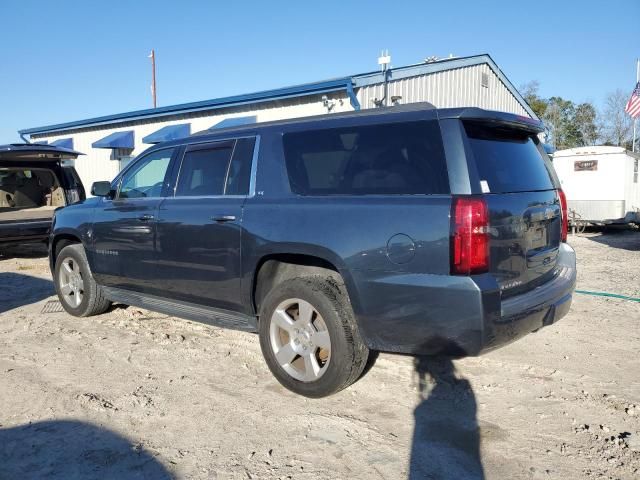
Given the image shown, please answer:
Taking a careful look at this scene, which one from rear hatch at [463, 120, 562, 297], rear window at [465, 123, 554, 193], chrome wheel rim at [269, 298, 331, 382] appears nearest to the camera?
rear hatch at [463, 120, 562, 297]

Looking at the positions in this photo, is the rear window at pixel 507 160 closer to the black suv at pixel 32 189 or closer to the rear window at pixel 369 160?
the rear window at pixel 369 160

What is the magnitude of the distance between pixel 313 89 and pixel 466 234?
10105 mm

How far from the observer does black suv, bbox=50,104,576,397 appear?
3.13m

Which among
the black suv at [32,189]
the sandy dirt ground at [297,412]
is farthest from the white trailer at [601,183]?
the black suv at [32,189]

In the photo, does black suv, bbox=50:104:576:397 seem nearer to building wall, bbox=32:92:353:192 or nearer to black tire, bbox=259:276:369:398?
black tire, bbox=259:276:369:398

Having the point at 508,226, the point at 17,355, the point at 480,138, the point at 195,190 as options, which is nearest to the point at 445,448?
the point at 508,226

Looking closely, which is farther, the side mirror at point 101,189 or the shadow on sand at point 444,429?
the side mirror at point 101,189

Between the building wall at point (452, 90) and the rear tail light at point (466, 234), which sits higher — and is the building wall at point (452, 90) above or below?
above

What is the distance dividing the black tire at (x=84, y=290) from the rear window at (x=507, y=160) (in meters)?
4.08

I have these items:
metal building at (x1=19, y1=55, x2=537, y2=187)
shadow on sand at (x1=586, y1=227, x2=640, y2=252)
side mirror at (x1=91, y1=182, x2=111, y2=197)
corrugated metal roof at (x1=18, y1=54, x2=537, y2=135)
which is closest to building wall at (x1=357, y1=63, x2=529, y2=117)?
metal building at (x1=19, y1=55, x2=537, y2=187)

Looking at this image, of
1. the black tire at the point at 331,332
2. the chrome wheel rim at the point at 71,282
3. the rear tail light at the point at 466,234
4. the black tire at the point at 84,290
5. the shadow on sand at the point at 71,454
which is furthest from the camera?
the chrome wheel rim at the point at 71,282

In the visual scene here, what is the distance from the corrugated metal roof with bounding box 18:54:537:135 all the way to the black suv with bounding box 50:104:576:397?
803cm

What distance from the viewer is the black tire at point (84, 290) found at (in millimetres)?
5648

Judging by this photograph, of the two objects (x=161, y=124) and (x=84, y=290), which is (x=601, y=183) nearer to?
(x=161, y=124)
